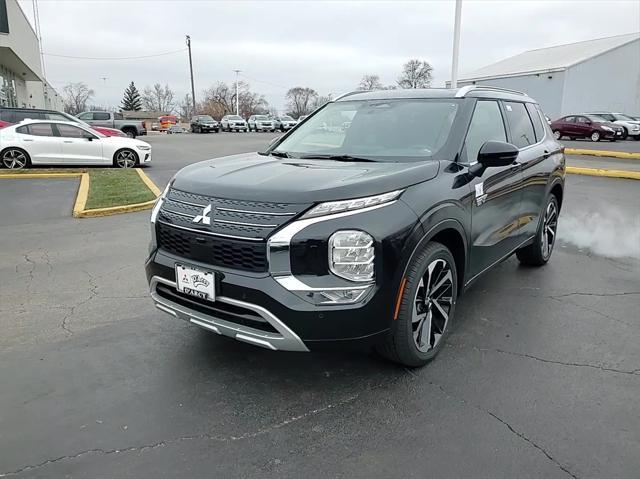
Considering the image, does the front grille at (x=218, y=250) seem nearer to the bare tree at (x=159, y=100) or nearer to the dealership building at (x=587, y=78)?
the dealership building at (x=587, y=78)

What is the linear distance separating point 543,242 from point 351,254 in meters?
3.65

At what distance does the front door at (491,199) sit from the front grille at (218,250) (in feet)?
5.67

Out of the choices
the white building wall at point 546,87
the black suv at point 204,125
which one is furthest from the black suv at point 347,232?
the black suv at point 204,125

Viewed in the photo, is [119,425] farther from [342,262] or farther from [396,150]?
[396,150]

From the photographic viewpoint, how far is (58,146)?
13594mm

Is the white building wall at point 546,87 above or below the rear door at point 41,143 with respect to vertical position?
above

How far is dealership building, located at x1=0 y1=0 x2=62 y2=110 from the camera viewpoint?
24.4 meters

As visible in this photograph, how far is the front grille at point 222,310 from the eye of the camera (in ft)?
9.11

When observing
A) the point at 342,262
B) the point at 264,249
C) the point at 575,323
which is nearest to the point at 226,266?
the point at 264,249

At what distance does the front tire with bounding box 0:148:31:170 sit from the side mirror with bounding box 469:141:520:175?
13274 mm

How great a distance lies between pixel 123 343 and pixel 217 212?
149cm

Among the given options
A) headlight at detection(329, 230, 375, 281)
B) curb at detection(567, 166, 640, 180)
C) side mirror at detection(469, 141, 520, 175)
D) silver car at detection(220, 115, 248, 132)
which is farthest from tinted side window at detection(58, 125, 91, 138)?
silver car at detection(220, 115, 248, 132)

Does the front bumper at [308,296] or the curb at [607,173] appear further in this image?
the curb at [607,173]

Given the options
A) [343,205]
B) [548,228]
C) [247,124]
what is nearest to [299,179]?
[343,205]
